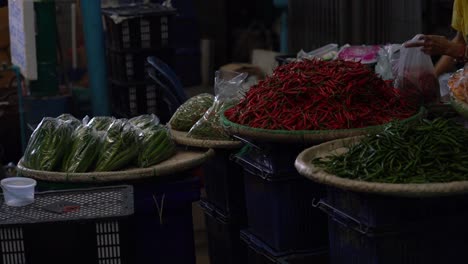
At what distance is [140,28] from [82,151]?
4.61 m

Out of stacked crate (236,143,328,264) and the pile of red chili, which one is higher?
the pile of red chili

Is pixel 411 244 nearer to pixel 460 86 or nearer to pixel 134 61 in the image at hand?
pixel 460 86

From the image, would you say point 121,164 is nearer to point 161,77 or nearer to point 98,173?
point 98,173

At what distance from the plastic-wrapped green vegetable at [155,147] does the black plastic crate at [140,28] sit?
14.0 feet

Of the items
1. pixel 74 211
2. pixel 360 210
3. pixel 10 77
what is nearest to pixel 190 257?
pixel 74 211

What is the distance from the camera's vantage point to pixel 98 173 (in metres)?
5.04

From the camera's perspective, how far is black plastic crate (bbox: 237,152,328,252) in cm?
488

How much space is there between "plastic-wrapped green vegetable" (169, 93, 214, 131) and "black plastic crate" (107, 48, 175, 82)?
3554mm

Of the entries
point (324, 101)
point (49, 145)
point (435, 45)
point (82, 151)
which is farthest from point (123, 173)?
point (435, 45)

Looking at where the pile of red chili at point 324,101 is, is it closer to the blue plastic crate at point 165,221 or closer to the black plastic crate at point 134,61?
the blue plastic crate at point 165,221

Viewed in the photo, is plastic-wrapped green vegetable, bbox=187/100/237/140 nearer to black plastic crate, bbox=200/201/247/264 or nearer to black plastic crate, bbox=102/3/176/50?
black plastic crate, bbox=200/201/247/264

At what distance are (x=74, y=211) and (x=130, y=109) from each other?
552 centimetres

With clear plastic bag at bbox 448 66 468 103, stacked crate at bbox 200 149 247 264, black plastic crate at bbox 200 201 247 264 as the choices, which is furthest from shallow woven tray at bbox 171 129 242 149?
clear plastic bag at bbox 448 66 468 103

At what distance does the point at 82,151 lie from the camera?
5160 mm
